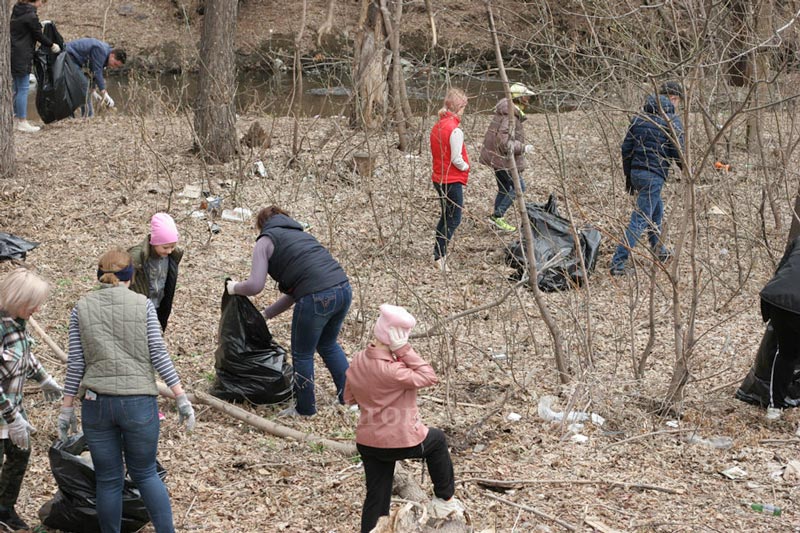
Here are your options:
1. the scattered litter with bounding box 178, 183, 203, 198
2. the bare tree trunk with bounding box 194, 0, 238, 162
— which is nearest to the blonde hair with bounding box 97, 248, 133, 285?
the scattered litter with bounding box 178, 183, 203, 198

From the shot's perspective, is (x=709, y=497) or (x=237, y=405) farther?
(x=237, y=405)

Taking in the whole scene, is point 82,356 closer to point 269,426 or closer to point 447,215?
point 269,426

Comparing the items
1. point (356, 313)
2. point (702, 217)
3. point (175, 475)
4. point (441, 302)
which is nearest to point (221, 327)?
point (175, 475)

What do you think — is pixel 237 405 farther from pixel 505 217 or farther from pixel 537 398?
pixel 505 217

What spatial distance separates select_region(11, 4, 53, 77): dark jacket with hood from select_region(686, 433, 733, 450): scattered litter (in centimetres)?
829

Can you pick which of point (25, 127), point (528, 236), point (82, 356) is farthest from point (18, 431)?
point (25, 127)

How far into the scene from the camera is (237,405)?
5.27m

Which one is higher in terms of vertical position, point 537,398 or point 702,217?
point 702,217

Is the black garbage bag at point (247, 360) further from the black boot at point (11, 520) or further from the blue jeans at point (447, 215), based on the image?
the blue jeans at point (447, 215)

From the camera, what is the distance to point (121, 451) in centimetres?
368

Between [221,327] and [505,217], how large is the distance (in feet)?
14.3

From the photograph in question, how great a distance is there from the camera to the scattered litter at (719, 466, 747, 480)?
4.57m

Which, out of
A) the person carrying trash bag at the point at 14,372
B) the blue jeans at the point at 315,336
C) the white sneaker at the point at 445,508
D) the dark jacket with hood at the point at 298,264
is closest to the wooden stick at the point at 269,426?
the blue jeans at the point at 315,336

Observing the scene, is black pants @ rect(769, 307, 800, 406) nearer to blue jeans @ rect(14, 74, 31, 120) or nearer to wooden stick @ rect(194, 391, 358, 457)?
wooden stick @ rect(194, 391, 358, 457)
